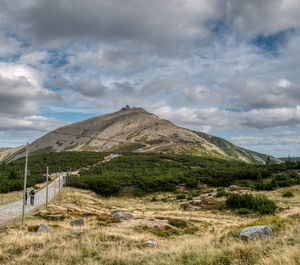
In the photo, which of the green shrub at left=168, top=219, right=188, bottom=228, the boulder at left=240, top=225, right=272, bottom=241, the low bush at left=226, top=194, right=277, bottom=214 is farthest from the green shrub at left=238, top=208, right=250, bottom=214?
the boulder at left=240, top=225, right=272, bottom=241

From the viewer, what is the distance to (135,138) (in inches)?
7283

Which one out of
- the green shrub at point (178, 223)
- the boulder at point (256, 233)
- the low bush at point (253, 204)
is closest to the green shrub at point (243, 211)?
the low bush at point (253, 204)

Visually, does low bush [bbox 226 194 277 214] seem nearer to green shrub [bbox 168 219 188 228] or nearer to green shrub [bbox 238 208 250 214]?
green shrub [bbox 238 208 250 214]

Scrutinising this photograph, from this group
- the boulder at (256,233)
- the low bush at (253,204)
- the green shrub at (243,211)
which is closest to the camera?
the boulder at (256,233)

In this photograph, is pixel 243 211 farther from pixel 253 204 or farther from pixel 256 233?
pixel 256 233

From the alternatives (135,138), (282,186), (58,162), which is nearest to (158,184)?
(282,186)

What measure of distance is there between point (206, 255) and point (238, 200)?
21645 mm

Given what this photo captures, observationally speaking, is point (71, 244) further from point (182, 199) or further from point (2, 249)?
point (182, 199)

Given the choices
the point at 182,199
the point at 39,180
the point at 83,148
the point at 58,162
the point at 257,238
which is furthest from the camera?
the point at 83,148

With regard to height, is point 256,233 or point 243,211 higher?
point 256,233

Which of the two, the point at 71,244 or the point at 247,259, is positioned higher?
the point at 247,259

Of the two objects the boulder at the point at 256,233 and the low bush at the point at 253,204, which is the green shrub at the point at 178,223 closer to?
the boulder at the point at 256,233

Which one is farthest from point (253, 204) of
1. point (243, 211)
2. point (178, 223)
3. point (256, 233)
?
point (256, 233)

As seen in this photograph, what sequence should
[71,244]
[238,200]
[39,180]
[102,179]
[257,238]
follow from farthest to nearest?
[39,180]
[102,179]
[238,200]
[71,244]
[257,238]
